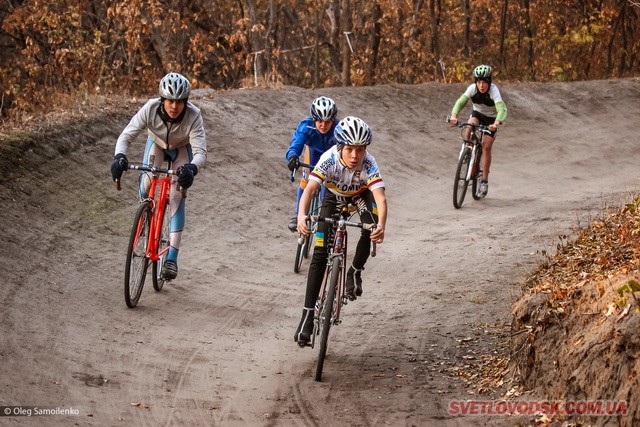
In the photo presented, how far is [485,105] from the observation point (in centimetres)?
1582

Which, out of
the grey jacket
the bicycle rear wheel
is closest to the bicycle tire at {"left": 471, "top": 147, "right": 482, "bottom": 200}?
the bicycle rear wheel

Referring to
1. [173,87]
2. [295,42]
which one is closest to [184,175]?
[173,87]

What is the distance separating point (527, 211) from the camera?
1546 cm

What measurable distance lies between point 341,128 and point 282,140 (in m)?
10.6

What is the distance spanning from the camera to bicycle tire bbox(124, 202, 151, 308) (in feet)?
30.7

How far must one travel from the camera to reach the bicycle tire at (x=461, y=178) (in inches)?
611

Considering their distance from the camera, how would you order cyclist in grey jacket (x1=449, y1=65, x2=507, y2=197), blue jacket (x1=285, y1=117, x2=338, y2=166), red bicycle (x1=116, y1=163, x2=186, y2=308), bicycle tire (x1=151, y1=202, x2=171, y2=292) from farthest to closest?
cyclist in grey jacket (x1=449, y1=65, x2=507, y2=197) < blue jacket (x1=285, y1=117, x2=338, y2=166) < bicycle tire (x1=151, y1=202, x2=171, y2=292) < red bicycle (x1=116, y1=163, x2=186, y2=308)

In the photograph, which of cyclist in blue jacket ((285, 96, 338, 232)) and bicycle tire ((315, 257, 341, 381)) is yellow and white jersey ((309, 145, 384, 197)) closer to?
bicycle tire ((315, 257, 341, 381))

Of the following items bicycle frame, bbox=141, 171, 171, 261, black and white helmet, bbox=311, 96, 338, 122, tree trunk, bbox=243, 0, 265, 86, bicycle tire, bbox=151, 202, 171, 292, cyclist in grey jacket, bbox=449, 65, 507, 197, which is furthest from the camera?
tree trunk, bbox=243, 0, 265, 86

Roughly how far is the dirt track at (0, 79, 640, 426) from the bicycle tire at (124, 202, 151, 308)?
205 millimetres

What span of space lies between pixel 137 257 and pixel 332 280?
273 centimetres

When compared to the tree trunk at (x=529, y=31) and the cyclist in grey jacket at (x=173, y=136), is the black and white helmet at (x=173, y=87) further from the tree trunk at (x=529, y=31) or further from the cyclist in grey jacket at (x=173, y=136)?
the tree trunk at (x=529, y=31)

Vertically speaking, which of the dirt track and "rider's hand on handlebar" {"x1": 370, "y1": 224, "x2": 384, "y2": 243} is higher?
"rider's hand on handlebar" {"x1": 370, "y1": 224, "x2": 384, "y2": 243}

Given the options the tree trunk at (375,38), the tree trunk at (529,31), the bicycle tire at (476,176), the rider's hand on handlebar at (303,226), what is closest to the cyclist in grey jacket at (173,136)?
the rider's hand on handlebar at (303,226)
